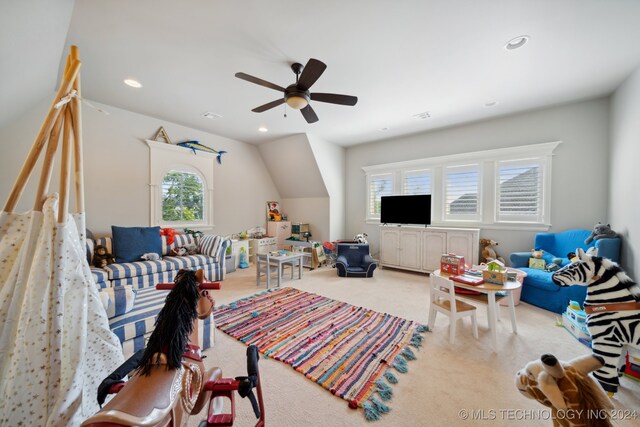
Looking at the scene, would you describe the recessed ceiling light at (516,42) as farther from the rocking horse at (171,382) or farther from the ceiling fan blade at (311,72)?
the rocking horse at (171,382)

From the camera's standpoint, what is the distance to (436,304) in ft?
7.75

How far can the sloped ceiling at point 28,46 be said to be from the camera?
1645mm

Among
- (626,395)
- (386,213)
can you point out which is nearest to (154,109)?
(386,213)

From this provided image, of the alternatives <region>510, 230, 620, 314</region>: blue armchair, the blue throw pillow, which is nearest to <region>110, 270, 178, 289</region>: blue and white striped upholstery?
the blue throw pillow

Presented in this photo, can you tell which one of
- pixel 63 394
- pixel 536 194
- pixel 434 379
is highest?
pixel 536 194

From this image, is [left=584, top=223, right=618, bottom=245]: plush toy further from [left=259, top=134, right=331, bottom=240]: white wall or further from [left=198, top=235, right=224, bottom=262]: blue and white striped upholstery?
[left=198, top=235, right=224, bottom=262]: blue and white striped upholstery

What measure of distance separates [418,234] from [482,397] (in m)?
3.15

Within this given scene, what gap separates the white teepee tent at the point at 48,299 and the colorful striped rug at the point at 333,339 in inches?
57.1

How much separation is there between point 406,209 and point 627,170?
278 centimetres

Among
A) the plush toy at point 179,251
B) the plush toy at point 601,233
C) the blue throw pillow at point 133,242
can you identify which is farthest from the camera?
the plush toy at point 179,251

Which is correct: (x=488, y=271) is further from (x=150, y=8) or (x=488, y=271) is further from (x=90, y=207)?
(x=90, y=207)

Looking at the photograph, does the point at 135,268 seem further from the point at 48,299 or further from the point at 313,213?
the point at 313,213

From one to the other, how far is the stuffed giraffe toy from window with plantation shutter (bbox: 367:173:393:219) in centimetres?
475

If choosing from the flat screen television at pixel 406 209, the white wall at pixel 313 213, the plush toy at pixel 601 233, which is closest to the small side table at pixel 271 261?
the white wall at pixel 313 213
